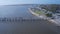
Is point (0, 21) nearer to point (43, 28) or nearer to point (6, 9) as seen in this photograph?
point (6, 9)

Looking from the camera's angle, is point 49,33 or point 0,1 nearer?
point 0,1

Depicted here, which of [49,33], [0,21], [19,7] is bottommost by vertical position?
[49,33]

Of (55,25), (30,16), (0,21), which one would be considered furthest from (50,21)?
(0,21)

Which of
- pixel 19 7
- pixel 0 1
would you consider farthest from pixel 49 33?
pixel 0 1

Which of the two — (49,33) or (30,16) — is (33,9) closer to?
(30,16)

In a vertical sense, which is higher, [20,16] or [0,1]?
[0,1]

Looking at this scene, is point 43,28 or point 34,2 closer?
point 34,2

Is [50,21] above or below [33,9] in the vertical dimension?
below
